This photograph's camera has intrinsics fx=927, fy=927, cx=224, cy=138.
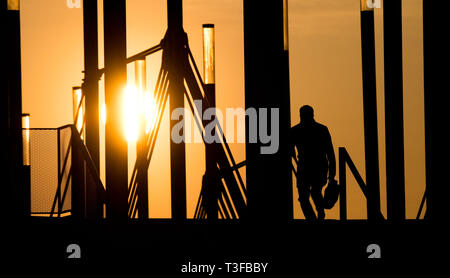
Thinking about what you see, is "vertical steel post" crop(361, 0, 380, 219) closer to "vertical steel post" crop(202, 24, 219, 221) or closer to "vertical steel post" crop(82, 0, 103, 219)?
"vertical steel post" crop(202, 24, 219, 221)

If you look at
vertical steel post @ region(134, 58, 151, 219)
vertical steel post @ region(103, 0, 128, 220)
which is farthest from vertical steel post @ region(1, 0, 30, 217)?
vertical steel post @ region(134, 58, 151, 219)

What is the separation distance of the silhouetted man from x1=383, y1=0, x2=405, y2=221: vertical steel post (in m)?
0.65

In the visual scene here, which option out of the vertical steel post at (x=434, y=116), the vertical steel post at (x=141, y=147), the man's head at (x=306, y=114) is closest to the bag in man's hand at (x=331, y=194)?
the man's head at (x=306, y=114)

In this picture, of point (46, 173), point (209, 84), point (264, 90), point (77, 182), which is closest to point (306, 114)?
point (264, 90)

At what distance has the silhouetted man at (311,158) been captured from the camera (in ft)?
33.2

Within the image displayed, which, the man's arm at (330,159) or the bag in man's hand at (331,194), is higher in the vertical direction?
the man's arm at (330,159)

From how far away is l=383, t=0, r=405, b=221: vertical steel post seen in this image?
10.0 meters

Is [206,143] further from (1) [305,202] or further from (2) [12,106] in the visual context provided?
(2) [12,106]

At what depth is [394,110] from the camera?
1011cm

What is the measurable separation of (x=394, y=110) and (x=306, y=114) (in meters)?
0.97

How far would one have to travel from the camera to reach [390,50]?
10164mm

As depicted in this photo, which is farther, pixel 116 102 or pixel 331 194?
pixel 331 194

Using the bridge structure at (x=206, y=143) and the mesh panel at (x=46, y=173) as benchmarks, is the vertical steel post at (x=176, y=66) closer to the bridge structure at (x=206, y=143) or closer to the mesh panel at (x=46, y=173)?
the bridge structure at (x=206, y=143)

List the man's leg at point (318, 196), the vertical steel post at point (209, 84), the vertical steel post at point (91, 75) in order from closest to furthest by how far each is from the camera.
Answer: the man's leg at point (318, 196) < the vertical steel post at point (209, 84) < the vertical steel post at point (91, 75)
